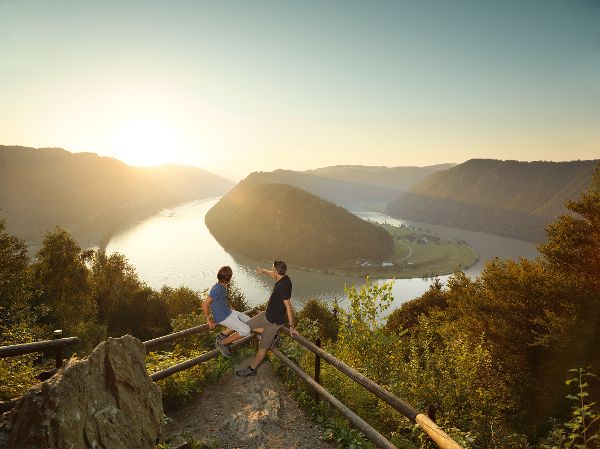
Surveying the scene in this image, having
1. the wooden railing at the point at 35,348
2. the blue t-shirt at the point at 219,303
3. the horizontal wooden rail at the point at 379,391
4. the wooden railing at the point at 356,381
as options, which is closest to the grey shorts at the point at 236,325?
the blue t-shirt at the point at 219,303

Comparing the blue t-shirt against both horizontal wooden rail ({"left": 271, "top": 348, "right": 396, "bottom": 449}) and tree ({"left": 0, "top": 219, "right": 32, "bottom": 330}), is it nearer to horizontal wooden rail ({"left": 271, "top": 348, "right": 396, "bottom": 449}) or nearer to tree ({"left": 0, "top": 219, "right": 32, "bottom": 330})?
horizontal wooden rail ({"left": 271, "top": 348, "right": 396, "bottom": 449})

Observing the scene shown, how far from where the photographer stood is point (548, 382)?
18.5m

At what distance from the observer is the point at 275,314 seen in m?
8.74

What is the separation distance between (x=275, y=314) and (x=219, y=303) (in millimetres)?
1448

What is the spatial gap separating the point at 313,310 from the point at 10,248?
34.7 metres

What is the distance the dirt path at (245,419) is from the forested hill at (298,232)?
138m

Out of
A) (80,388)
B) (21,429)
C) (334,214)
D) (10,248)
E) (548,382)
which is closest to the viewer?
(21,429)

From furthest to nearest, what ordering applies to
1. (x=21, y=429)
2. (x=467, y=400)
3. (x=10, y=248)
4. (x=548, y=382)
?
(x=10, y=248), (x=548, y=382), (x=467, y=400), (x=21, y=429)

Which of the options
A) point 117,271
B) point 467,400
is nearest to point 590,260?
point 467,400

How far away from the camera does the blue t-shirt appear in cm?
848

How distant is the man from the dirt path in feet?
1.98

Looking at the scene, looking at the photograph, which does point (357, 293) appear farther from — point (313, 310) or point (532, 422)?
point (313, 310)

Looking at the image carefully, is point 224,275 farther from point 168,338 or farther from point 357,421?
point 357,421

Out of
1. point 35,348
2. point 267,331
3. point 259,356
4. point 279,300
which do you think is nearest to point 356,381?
point 279,300
